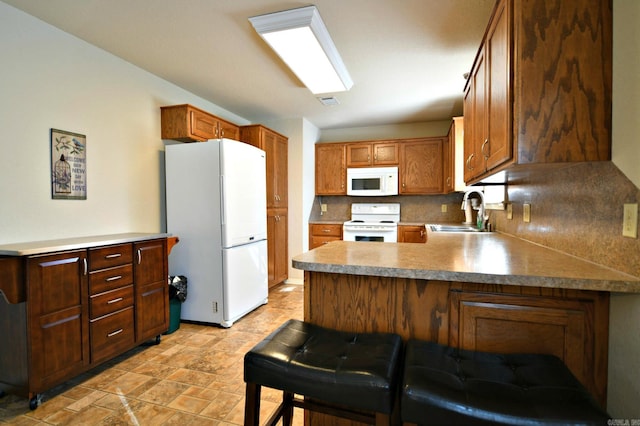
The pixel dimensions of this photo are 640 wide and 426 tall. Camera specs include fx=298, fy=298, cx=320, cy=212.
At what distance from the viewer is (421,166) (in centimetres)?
438

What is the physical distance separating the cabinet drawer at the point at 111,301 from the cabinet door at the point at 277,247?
5.97ft

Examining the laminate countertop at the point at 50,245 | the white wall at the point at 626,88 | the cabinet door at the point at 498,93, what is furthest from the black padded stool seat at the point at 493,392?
the laminate countertop at the point at 50,245

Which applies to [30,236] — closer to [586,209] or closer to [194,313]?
[194,313]

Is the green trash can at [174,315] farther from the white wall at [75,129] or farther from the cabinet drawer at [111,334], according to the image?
the white wall at [75,129]

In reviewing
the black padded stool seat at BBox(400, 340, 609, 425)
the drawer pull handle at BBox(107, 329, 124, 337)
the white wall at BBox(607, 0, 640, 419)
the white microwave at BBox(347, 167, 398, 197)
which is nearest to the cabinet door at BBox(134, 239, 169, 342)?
the drawer pull handle at BBox(107, 329, 124, 337)

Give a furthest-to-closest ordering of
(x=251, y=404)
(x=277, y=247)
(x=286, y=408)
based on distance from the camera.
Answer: (x=277, y=247)
(x=286, y=408)
(x=251, y=404)

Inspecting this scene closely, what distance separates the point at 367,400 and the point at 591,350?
85 cm

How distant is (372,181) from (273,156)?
1.56 m

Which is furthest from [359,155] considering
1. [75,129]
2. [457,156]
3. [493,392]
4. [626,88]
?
[493,392]

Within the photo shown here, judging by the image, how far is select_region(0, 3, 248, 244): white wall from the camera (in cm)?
191

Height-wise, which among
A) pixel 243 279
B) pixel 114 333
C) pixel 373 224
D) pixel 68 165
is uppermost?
pixel 68 165

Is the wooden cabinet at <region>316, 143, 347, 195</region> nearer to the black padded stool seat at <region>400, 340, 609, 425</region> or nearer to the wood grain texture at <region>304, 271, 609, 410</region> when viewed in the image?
the wood grain texture at <region>304, 271, 609, 410</region>

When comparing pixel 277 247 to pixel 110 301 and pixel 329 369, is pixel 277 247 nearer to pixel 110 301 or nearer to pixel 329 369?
pixel 110 301

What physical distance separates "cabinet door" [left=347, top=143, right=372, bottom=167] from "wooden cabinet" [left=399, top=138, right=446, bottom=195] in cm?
51
